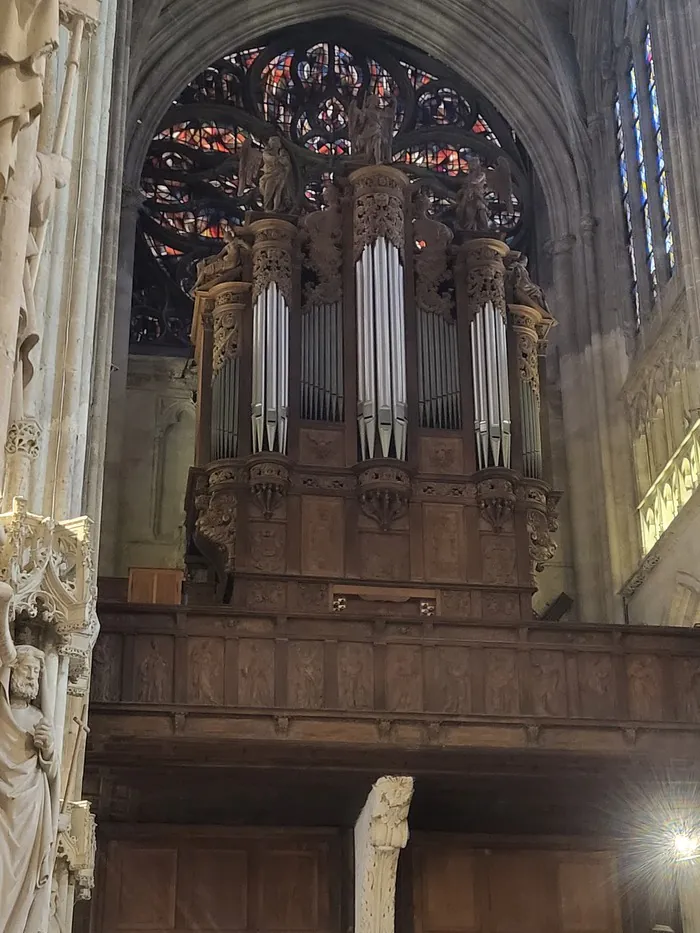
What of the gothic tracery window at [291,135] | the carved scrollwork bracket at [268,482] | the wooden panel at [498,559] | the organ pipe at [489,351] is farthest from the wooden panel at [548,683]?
the gothic tracery window at [291,135]

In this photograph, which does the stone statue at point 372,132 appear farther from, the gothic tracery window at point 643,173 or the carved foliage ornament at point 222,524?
the carved foliage ornament at point 222,524

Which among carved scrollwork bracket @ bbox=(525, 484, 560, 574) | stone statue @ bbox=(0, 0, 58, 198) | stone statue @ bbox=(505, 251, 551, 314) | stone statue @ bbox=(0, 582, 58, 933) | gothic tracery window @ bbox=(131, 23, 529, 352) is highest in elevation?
gothic tracery window @ bbox=(131, 23, 529, 352)

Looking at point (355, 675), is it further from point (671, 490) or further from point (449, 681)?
point (671, 490)

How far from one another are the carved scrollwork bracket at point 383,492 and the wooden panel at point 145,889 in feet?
Answer: 12.7

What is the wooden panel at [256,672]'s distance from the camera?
12.4 m

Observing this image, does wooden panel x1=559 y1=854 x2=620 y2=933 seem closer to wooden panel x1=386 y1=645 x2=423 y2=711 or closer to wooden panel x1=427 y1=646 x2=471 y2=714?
wooden panel x1=427 y1=646 x2=471 y2=714

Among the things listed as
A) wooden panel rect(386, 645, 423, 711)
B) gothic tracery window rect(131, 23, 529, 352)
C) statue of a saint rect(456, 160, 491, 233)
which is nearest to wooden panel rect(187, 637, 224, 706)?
wooden panel rect(386, 645, 423, 711)

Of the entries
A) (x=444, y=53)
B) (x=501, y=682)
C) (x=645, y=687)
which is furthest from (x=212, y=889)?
(x=444, y=53)

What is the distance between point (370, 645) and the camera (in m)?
12.8

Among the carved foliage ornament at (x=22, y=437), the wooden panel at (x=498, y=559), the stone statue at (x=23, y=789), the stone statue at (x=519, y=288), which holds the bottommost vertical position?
the stone statue at (x=23, y=789)

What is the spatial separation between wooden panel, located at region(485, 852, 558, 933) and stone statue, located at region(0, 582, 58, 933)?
27.6 feet

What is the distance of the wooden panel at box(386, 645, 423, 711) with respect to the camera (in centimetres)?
1255

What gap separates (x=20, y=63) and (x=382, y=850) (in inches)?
321

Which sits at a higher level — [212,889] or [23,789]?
[212,889]
